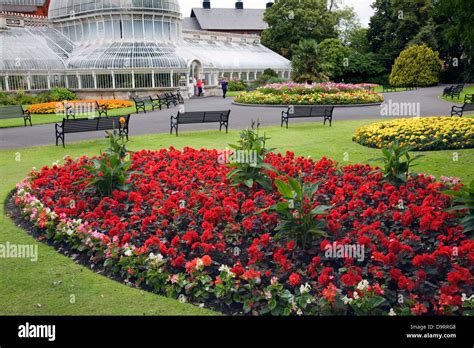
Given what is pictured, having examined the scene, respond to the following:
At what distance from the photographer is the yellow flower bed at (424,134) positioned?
36.5ft

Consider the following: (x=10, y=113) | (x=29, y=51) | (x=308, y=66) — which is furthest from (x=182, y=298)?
(x=29, y=51)

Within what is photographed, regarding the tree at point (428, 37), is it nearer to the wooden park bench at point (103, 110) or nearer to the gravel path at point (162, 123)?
the gravel path at point (162, 123)

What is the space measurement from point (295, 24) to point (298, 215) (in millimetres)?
46270

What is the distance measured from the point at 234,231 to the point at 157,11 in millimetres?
32706

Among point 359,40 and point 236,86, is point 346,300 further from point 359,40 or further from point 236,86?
point 359,40

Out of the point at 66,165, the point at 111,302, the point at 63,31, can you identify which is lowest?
the point at 111,302

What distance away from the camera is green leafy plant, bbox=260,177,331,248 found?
503cm

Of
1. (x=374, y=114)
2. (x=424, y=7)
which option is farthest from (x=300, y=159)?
(x=424, y=7)

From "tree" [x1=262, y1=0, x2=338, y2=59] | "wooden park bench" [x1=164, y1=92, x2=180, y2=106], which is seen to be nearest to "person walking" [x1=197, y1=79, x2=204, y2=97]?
"wooden park bench" [x1=164, y1=92, x2=180, y2=106]

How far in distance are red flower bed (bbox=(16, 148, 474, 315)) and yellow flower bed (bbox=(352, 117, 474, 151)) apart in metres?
4.32

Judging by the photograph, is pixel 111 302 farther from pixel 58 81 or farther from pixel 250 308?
pixel 58 81

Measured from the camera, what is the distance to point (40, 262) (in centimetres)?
551

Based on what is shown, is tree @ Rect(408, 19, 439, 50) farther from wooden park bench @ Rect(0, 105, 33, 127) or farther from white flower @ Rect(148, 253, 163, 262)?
white flower @ Rect(148, 253, 163, 262)

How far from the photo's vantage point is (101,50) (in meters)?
32.9
